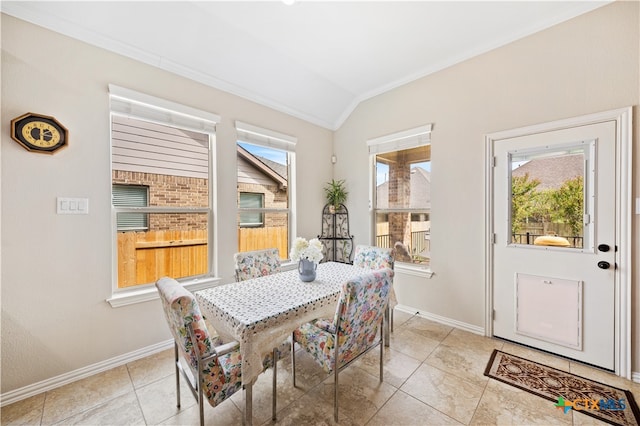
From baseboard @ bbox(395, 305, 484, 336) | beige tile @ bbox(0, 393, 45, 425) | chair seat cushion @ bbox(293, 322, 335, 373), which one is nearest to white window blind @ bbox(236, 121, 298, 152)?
chair seat cushion @ bbox(293, 322, 335, 373)

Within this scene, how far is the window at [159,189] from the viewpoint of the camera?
2.34m

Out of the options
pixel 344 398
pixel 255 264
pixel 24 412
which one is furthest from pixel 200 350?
pixel 24 412

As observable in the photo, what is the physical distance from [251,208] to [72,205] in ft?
5.39

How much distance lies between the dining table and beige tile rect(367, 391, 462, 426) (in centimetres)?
70

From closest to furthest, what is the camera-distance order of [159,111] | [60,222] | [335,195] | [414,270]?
1. [60,222]
2. [159,111]
3. [414,270]
4. [335,195]

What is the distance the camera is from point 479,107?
275 centimetres

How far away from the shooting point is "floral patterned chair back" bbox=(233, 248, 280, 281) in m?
2.45

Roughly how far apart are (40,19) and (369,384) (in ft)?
12.1

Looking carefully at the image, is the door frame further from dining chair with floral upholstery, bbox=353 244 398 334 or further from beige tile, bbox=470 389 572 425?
dining chair with floral upholstery, bbox=353 244 398 334

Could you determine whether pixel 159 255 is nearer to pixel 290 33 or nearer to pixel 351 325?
pixel 351 325

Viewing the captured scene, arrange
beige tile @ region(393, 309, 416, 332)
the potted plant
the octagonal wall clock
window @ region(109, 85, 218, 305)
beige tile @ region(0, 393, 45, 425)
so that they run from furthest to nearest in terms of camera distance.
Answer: the potted plant, beige tile @ region(393, 309, 416, 332), window @ region(109, 85, 218, 305), the octagonal wall clock, beige tile @ region(0, 393, 45, 425)

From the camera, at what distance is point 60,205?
200 centimetres

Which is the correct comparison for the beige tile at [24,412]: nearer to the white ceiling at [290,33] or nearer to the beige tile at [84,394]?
the beige tile at [84,394]

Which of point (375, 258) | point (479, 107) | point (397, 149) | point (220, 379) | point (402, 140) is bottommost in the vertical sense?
point (220, 379)
